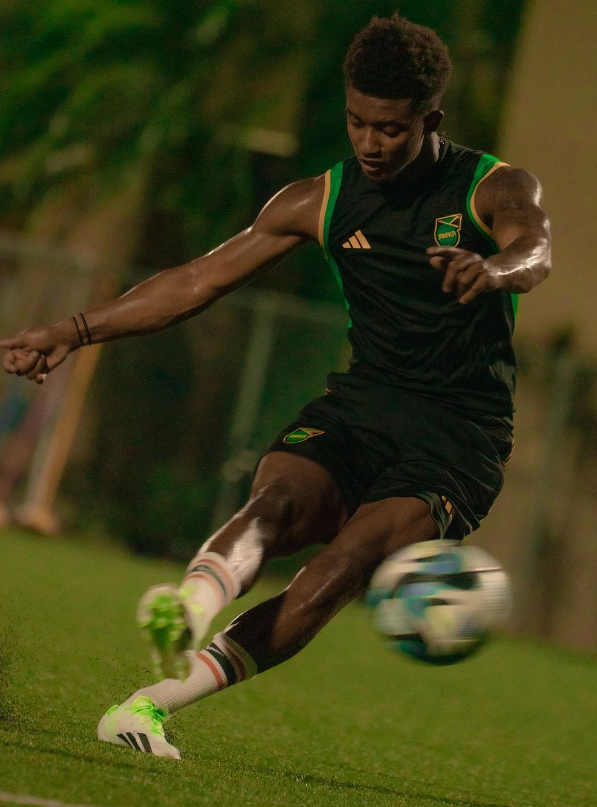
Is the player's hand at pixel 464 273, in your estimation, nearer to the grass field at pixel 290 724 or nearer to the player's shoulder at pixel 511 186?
the player's shoulder at pixel 511 186

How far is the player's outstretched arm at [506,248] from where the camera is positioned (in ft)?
11.3

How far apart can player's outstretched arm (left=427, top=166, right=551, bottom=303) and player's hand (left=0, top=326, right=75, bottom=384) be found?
1.50 m

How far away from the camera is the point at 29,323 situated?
41.0 feet

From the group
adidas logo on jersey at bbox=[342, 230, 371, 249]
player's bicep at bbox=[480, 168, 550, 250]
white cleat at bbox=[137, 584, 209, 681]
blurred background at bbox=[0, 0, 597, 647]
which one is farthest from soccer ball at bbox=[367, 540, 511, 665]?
blurred background at bbox=[0, 0, 597, 647]

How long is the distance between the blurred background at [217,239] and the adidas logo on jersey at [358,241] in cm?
748

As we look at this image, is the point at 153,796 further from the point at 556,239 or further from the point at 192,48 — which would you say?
the point at 192,48

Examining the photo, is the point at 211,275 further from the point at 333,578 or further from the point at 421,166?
the point at 333,578

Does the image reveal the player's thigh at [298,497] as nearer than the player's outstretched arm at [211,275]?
Yes

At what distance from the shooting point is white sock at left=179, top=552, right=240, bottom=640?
3.51m

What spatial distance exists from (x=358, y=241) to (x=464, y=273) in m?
1.10

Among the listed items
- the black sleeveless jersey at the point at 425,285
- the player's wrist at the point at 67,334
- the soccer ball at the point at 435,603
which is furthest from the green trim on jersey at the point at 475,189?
the player's wrist at the point at 67,334

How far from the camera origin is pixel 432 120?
4305mm

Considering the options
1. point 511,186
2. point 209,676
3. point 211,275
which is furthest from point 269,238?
point 209,676

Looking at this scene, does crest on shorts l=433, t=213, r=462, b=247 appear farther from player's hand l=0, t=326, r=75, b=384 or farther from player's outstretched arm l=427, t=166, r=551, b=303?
player's hand l=0, t=326, r=75, b=384
